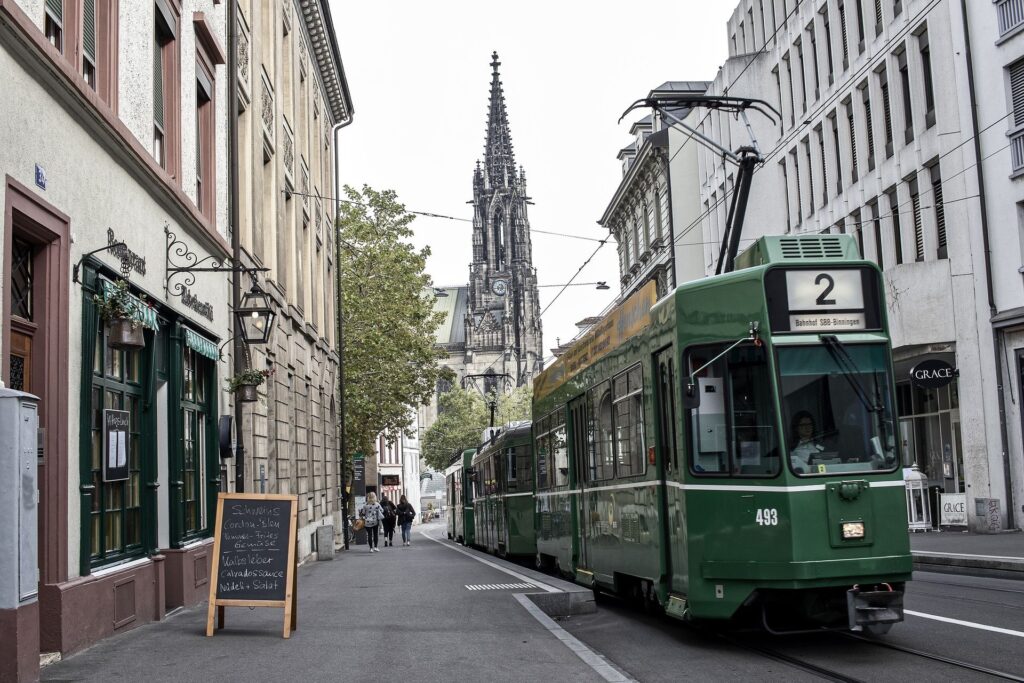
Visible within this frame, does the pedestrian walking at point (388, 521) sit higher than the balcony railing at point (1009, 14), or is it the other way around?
the balcony railing at point (1009, 14)

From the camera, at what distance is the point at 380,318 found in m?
44.8

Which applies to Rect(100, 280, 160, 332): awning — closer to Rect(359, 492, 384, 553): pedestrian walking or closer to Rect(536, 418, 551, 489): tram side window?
Rect(536, 418, 551, 489): tram side window

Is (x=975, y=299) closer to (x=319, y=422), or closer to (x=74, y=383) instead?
(x=319, y=422)

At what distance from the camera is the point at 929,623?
11.7 meters

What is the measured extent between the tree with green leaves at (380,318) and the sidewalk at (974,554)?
2349cm

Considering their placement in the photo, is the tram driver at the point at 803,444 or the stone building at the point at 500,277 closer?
the tram driver at the point at 803,444

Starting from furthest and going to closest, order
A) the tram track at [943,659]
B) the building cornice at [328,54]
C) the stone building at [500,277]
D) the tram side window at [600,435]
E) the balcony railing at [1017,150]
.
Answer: the stone building at [500,277] → the building cornice at [328,54] → the balcony railing at [1017,150] → the tram side window at [600,435] → the tram track at [943,659]

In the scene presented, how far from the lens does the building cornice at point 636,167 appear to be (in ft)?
160

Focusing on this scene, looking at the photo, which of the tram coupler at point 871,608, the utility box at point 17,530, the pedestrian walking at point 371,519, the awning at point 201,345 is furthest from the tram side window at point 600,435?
the pedestrian walking at point 371,519

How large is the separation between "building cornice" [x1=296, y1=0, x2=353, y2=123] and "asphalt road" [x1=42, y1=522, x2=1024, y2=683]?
73.5 ft

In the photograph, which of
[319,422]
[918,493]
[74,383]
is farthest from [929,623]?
[319,422]

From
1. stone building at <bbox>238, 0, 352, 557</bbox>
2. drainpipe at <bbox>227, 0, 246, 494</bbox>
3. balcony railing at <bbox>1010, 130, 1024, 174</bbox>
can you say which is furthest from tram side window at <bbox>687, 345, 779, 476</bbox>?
balcony railing at <bbox>1010, 130, 1024, 174</bbox>

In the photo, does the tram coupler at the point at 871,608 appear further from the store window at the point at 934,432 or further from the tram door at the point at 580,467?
the store window at the point at 934,432

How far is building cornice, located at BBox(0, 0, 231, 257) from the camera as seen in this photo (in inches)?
370
